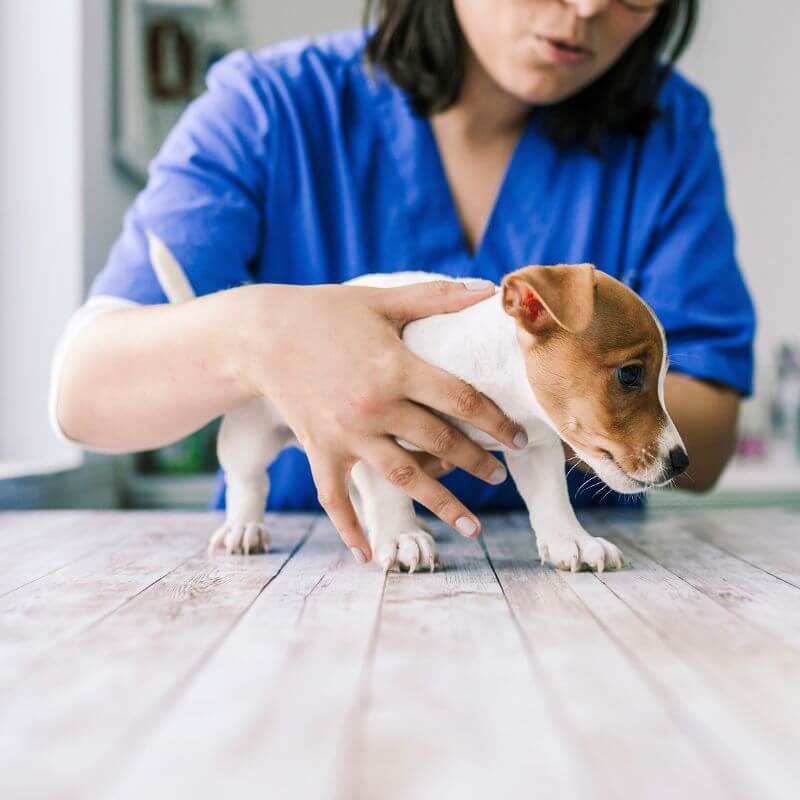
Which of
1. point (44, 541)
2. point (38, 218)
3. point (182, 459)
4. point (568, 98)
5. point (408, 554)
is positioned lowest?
point (182, 459)

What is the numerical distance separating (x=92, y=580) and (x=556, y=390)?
443 mm

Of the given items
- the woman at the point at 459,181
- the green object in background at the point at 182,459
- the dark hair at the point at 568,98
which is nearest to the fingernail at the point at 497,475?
the woman at the point at 459,181

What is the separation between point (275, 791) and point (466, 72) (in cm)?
111

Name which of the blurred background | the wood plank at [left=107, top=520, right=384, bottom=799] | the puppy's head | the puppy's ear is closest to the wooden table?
the wood plank at [left=107, top=520, right=384, bottom=799]

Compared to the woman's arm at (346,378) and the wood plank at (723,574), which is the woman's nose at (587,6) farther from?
the wood plank at (723,574)

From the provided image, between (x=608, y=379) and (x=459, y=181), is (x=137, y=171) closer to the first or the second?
(x=459, y=181)

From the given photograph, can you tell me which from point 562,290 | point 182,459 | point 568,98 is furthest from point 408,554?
point 182,459

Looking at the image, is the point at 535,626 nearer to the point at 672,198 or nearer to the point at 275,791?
the point at 275,791

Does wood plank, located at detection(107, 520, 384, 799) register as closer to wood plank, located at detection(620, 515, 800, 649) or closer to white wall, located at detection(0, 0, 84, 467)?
wood plank, located at detection(620, 515, 800, 649)

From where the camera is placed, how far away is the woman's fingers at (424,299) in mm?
825

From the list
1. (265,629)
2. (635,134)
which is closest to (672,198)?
(635,134)

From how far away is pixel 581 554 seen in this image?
2.69 feet

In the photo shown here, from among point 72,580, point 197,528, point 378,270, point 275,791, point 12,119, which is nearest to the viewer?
point 275,791

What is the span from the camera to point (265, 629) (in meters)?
0.62
